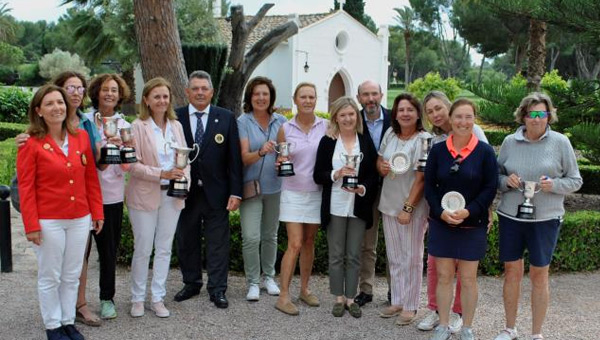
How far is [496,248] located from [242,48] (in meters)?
7.22

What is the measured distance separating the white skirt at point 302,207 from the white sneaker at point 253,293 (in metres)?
0.77

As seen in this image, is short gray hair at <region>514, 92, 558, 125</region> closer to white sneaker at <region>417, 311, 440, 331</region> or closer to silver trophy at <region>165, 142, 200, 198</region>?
white sneaker at <region>417, 311, 440, 331</region>

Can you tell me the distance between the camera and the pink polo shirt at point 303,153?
476 cm

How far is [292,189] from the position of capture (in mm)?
4797

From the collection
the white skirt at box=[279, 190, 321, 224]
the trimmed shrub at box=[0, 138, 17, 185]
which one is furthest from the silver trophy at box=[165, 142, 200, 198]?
the trimmed shrub at box=[0, 138, 17, 185]

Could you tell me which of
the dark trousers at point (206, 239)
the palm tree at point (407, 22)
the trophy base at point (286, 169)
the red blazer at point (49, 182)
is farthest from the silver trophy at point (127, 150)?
the palm tree at point (407, 22)

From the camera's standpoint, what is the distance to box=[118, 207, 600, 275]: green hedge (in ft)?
19.6

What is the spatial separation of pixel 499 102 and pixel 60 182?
5.26m

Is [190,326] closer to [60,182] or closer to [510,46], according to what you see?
[60,182]

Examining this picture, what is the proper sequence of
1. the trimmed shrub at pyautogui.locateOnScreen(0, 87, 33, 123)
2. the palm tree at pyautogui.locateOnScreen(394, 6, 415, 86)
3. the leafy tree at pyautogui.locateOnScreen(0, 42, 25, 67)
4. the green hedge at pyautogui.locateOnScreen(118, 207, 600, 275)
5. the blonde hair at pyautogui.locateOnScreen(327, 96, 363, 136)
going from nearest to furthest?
the blonde hair at pyautogui.locateOnScreen(327, 96, 363, 136) < the green hedge at pyautogui.locateOnScreen(118, 207, 600, 275) < the trimmed shrub at pyautogui.locateOnScreen(0, 87, 33, 123) < the leafy tree at pyautogui.locateOnScreen(0, 42, 25, 67) < the palm tree at pyautogui.locateOnScreen(394, 6, 415, 86)

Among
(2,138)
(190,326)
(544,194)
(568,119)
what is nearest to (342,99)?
(544,194)

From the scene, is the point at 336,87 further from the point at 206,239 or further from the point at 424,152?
the point at 424,152

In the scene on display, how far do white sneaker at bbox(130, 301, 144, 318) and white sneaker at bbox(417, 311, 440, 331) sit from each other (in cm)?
215

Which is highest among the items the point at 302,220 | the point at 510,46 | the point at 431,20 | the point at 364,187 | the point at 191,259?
the point at 431,20
